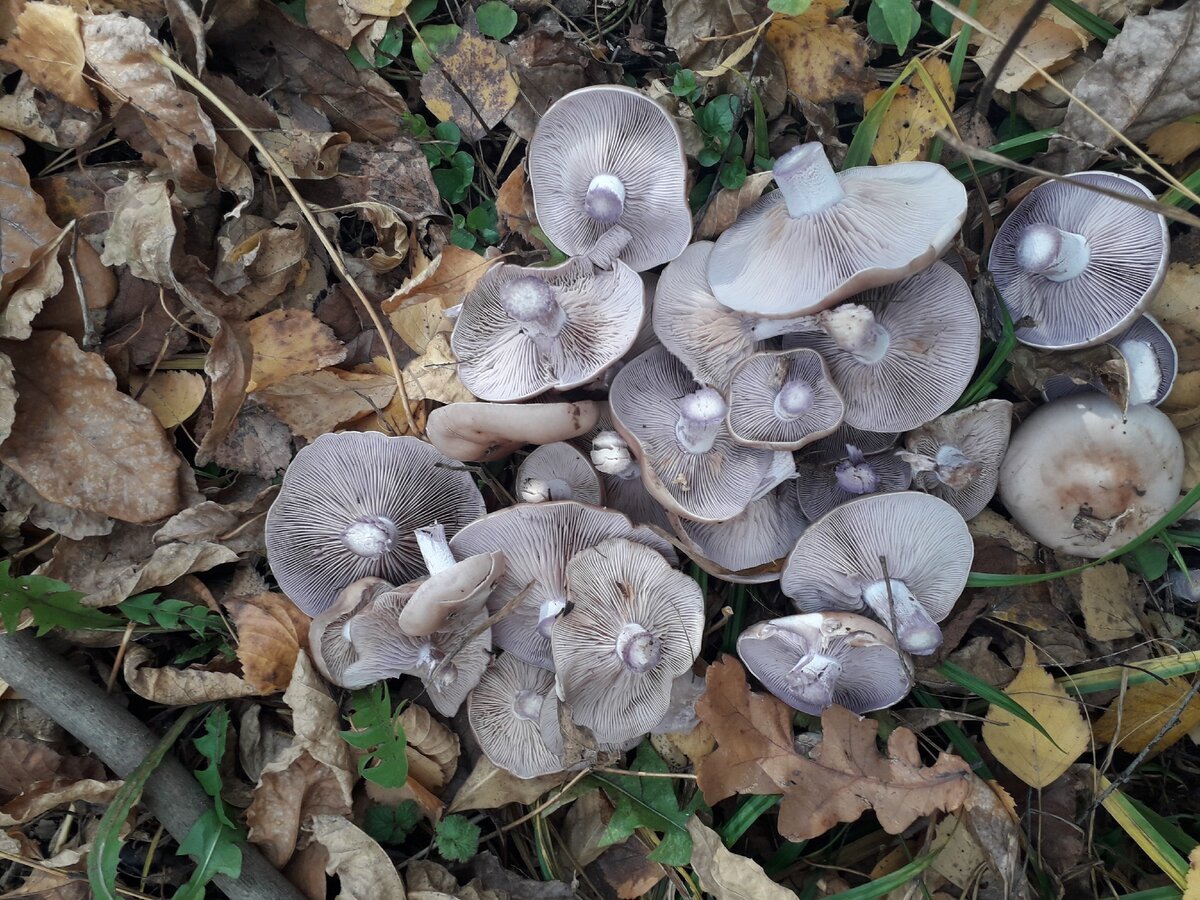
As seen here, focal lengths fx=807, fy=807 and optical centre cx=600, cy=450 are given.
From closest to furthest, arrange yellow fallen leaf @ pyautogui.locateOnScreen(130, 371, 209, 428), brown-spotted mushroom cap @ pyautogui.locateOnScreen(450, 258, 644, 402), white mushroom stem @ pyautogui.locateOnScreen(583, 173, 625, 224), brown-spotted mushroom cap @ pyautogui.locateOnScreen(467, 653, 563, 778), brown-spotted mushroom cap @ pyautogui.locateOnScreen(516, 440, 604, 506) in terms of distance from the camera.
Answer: brown-spotted mushroom cap @ pyautogui.locateOnScreen(450, 258, 644, 402)
white mushroom stem @ pyautogui.locateOnScreen(583, 173, 625, 224)
brown-spotted mushroom cap @ pyautogui.locateOnScreen(516, 440, 604, 506)
brown-spotted mushroom cap @ pyautogui.locateOnScreen(467, 653, 563, 778)
yellow fallen leaf @ pyautogui.locateOnScreen(130, 371, 209, 428)

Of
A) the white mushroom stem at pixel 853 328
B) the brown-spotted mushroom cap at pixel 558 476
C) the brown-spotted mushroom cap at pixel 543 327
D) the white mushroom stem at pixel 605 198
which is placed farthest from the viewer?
the brown-spotted mushroom cap at pixel 558 476

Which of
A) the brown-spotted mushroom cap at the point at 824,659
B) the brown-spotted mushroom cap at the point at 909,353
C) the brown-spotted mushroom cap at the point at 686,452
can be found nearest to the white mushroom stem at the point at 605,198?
Result: the brown-spotted mushroom cap at the point at 686,452

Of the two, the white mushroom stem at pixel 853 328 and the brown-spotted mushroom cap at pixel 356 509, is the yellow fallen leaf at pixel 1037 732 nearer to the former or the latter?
the white mushroom stem at pixel 853 328

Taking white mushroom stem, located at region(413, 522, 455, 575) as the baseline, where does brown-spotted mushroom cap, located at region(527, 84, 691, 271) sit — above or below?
above

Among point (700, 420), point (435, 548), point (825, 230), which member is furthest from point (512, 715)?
point (825, 230)

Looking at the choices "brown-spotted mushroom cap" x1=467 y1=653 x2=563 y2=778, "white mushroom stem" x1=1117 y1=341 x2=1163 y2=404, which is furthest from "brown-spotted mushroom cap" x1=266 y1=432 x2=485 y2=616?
"white mushroom stem" x1=1117 y1=341 x2=1163 y2=404

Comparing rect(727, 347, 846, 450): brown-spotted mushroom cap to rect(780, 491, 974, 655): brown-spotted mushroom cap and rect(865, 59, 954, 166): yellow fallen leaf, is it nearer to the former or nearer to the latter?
rect(780, 491, 974, 655): brown-spotted mushroom cap

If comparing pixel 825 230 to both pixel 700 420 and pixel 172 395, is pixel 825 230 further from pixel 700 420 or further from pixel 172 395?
pixel 172 395

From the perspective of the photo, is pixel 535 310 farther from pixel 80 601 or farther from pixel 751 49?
pixel 80 601
